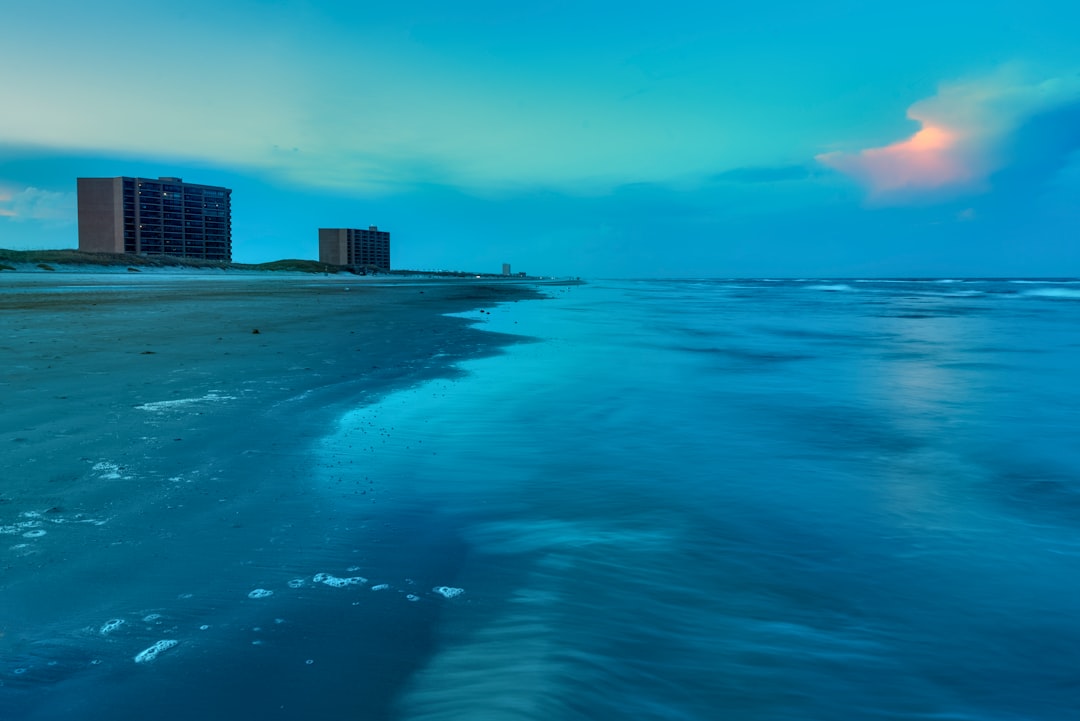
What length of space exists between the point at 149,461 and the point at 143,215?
151m

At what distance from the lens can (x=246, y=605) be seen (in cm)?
256

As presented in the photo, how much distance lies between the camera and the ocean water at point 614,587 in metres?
2.12

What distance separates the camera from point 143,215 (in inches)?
5123

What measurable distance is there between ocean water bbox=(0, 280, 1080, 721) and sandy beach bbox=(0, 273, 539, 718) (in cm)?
6

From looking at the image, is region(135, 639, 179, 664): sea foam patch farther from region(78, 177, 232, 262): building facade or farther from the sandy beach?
region(78, 177, 232, 262): building facade

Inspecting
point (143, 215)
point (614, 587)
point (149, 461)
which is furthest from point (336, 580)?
point (143, 215)

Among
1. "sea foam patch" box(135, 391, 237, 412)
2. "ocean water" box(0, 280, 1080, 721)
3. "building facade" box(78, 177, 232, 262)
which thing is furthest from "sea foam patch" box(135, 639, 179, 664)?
"building facade" box(78, 177, 232, 262)

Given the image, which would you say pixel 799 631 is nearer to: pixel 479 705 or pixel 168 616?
pixel 479 705

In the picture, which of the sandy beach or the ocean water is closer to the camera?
the ocean water

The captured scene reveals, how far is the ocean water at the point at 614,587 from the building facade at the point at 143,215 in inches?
5732

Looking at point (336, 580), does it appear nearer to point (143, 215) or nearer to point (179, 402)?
point (179, 402)

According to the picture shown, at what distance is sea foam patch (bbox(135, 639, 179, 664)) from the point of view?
2.17 m

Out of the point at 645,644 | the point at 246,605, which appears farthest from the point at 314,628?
the point at 645,644

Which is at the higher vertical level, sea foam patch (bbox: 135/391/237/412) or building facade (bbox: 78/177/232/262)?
building facade (bbox: 78/177/232/262)
